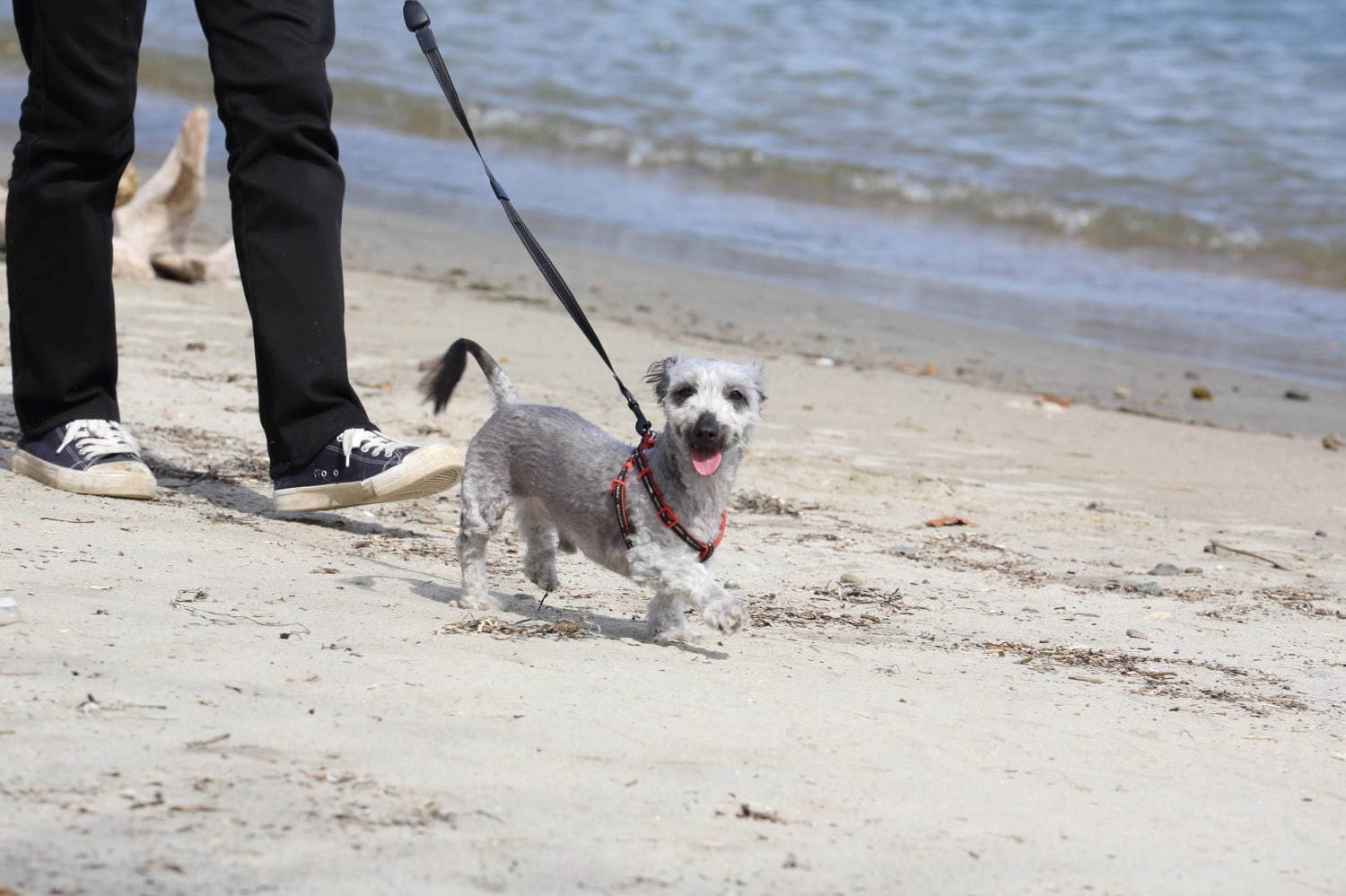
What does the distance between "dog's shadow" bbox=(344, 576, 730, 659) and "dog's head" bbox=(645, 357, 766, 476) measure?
1.50 ft

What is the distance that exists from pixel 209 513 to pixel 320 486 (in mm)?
370

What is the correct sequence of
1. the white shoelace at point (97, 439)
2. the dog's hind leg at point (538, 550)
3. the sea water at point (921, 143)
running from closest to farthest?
1. the dog's hind leg at point (538, 550)
2. the white shoelace at point (97, 439)
3. the sea water at point (921, 143)

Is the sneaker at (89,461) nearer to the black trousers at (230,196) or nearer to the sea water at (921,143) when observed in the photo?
the black trousers at (230,196)

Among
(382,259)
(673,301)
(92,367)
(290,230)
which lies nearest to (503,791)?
(290,230)

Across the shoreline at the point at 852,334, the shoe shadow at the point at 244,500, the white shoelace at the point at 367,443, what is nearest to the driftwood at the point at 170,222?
the shoreline at the point at 852,334

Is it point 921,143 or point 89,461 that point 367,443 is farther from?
point 921,143

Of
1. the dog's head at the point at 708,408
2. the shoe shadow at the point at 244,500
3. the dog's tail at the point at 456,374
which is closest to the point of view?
the dog's head at the point at 708,408

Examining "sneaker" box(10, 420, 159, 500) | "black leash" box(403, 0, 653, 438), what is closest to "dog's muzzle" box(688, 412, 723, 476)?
"black leash" box(403, 0, 653, 438)

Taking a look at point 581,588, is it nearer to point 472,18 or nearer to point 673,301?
point 673,301

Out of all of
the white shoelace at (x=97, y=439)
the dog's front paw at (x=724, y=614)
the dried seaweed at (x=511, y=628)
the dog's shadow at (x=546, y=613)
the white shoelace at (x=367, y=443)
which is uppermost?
the white shoelace at (x=367, y=443)

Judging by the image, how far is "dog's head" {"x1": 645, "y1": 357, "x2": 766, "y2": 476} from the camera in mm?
4008

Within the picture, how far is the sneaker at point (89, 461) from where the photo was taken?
477 centimetres

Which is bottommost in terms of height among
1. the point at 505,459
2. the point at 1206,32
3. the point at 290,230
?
the point at 505,459

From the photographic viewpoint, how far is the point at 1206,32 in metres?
22.1
